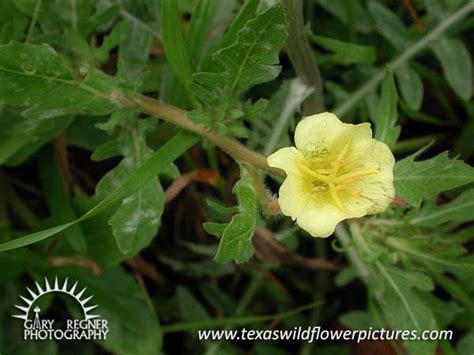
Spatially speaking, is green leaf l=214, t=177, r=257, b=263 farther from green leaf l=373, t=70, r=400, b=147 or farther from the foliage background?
green leaf l=373, t=70, r=400, b=147

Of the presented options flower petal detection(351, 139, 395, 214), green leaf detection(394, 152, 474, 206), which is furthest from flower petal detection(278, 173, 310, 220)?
green leaf detection(394, 152, 474, 206)

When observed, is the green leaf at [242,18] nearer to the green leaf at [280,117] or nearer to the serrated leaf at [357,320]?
the green leaf at [280,117]

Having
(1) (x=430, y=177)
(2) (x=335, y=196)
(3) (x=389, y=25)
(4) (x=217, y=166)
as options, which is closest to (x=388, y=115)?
(1) (x=430, y=177)

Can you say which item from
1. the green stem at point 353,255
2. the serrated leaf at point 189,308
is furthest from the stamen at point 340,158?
the serrated leaf at point 189,308

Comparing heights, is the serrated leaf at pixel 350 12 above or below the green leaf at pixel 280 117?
above

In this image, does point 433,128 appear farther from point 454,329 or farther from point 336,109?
point 454,329

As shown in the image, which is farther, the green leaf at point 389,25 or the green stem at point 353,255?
the green leaf at point 389,25

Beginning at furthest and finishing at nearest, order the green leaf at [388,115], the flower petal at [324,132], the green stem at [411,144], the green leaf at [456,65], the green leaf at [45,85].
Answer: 1. the green stem at [411,144]
2. the green leaf at [456,65]
3. the green leaf at [388,115]
4. the green leaf at [45,85]
5. the flower petal at [324,132]
